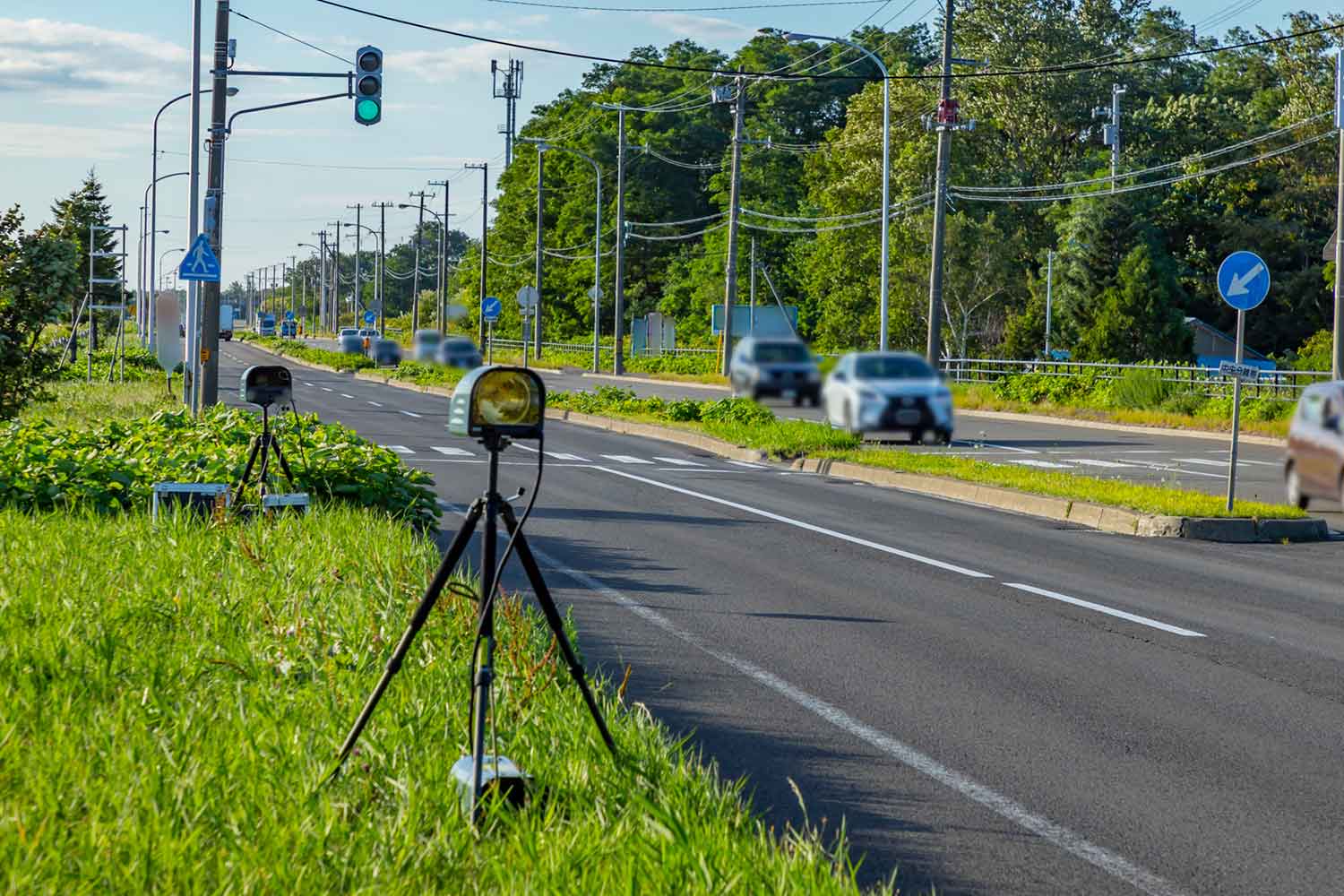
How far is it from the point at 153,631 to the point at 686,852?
618 centimetres

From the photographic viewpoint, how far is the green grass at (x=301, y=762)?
7.18 m

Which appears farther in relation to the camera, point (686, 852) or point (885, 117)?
point (686, 852)

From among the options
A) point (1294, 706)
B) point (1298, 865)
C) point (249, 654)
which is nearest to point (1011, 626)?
point (1294, 706)

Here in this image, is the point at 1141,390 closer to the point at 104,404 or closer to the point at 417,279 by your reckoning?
the point at 417,279

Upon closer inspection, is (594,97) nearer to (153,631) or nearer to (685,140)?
(685,140)

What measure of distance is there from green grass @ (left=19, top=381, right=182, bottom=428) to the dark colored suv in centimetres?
2730

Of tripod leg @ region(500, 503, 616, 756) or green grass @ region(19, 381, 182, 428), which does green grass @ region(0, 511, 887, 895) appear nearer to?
tripod leg @ region(500, 503, 616, 756)

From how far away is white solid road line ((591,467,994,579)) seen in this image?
22.2 m

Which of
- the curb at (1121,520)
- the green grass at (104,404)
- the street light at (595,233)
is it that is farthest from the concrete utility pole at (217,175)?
the green grass at (104,404)

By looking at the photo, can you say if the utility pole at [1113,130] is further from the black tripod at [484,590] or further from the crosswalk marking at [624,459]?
the crosswalk marking at [624,459]

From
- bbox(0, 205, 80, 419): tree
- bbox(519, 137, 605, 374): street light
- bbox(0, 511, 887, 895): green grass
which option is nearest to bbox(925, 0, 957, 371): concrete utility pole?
bbox(519, 137, 605, 374): street light

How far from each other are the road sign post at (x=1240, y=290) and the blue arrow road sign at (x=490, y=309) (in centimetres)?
111

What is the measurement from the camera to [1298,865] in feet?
31.9

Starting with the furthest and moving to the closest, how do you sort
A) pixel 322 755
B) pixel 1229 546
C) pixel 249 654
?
1. pixel 1229 546
2. pixel 249 654
3. pixel 322 755
